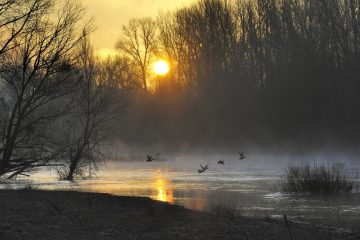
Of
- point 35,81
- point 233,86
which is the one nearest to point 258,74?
point 233,86

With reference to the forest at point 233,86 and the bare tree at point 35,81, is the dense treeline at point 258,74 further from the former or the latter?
the bare tree at point 35,81

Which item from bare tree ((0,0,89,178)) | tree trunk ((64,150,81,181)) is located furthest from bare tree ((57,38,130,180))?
bare tree ((0,0,89,178))

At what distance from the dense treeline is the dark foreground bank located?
2909 centimetres

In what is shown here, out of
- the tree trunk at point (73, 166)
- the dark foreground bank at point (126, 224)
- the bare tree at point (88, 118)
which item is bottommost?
the dark foreground bank at point (126, 224)

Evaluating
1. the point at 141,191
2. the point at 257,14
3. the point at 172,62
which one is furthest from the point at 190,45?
the point at 141,191

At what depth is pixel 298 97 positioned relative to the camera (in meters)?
46.8

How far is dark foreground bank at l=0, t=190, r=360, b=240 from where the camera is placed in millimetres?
11211

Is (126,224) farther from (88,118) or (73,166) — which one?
(88,118)

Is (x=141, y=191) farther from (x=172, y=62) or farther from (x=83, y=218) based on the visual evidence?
(x=172, y=62)

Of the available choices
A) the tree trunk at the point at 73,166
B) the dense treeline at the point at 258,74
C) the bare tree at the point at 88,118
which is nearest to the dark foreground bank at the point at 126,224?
the tree trunk at the point at 73,166

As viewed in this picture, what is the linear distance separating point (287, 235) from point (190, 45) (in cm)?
4839

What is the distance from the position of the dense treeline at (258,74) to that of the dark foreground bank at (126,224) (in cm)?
2909

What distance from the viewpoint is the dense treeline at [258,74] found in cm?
4412

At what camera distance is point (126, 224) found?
1283cm
